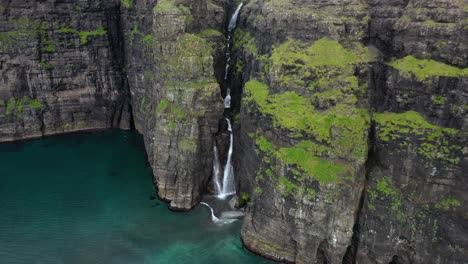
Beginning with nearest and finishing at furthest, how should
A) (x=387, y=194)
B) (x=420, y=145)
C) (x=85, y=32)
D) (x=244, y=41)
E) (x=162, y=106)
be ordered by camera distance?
1. (x=420, y=145)
2. (x=387, y=194)
3. (x=162, y=106)
4. (x=244, y=41)
5. (x=85, y=32)

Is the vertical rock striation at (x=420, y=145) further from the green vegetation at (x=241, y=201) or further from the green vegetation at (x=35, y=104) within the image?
the green vegetation at (x=35, y=104)

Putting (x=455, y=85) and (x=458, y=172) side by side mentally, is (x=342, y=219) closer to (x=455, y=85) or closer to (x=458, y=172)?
(x=458, y=172)

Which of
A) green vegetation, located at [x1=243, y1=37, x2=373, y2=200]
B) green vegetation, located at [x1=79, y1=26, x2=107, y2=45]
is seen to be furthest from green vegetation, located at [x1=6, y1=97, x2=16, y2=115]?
green vegetation, located at [x1=243, y1=37, x2=373, y2=200]

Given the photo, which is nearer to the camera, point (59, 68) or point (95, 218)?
point (95, 218)

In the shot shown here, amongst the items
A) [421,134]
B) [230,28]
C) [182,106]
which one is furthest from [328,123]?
[230,28]

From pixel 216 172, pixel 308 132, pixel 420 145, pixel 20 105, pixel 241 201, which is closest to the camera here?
pixel 420 145

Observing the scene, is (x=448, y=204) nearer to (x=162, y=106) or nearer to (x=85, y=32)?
(x=162, y=106)

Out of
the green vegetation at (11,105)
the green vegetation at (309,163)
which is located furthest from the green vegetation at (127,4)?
the green vegetation at (309,163)
